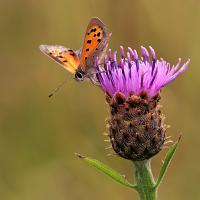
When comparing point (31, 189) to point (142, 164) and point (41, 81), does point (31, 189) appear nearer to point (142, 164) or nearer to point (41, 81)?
point (41, 81)

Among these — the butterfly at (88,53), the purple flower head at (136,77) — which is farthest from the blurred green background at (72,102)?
the butterfly at (88,53)

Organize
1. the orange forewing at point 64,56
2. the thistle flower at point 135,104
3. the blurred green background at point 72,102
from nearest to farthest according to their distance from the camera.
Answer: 1. the thistle flower at point 135,104
2. the orange forewing at point 64,56
3. the blurred green background at point 72,102

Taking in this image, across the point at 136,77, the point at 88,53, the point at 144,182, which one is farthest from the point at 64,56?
the point at 144,182

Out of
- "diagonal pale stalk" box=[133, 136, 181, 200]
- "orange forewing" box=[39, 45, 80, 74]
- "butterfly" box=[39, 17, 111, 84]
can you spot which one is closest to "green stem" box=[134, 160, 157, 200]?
"diagonal pale stalk" box=[133, 136, 181, 200]

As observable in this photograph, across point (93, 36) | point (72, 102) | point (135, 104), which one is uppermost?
point (93, 36)

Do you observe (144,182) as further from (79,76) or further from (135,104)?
(79,76)

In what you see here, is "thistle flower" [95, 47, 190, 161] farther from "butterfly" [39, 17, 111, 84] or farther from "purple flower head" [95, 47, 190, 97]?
"butterfly" [39, 17, 111, 84]

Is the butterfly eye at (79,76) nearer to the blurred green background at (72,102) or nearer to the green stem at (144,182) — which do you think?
the green stem at (144,182)
